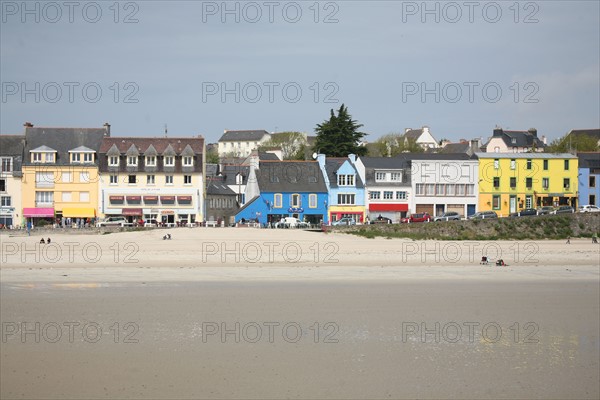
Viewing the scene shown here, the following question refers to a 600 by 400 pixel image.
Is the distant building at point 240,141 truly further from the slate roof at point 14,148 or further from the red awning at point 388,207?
the red awning at point 388,207

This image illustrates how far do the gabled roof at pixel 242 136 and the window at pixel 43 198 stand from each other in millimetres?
69492

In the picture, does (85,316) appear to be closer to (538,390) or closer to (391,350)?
(391,350)

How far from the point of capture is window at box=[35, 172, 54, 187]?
56494 mm

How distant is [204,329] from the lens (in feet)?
56.9

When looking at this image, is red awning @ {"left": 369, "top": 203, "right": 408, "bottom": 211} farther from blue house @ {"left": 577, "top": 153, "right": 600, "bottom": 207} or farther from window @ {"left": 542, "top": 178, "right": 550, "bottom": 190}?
blue house @ {"left": 577, "top": 153, "right": 600, "bottom": 207}

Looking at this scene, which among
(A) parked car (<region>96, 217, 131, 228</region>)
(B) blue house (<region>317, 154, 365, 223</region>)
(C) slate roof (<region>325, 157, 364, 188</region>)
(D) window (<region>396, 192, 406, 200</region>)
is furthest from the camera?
(D) window (<region>396, 192, 406, 200</region>)

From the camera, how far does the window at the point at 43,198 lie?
56.3 metres

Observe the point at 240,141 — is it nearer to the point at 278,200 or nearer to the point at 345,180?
the point at 345,180

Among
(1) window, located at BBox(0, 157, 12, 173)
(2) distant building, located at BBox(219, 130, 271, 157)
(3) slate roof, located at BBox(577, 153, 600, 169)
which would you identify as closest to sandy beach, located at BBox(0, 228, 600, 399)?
(1) window, located at BBox(0, 157, 12, 173)

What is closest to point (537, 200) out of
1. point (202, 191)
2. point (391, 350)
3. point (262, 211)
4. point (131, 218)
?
point (262, 211)

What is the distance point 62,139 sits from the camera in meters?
58.4

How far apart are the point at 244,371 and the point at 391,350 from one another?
3.51 m

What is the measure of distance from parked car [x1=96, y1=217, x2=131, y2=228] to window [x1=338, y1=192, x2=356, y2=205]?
17493mm

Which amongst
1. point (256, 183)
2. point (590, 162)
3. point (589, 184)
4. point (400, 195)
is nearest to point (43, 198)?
point (256, 183)
